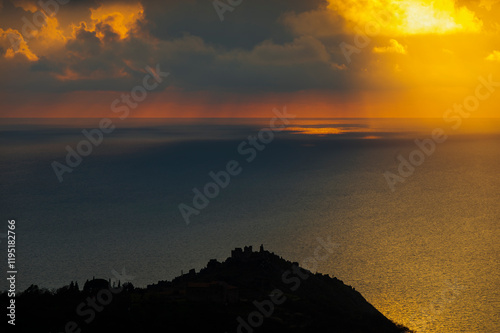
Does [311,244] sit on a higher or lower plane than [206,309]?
higher

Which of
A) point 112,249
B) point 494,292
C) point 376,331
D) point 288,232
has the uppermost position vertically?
point 288,232

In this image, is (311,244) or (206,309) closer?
(206,309)

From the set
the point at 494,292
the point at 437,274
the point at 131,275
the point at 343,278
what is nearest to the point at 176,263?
the point at 131,275

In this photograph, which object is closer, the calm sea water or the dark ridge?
the dark ridge

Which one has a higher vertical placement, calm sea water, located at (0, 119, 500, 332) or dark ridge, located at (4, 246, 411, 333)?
calm sea water, located at (0, 119, 500, 332)

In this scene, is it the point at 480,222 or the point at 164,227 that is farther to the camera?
the point at 480,222

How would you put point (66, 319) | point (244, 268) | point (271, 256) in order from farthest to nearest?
point (271, 256) → point (244, 268) → point (66, 319)

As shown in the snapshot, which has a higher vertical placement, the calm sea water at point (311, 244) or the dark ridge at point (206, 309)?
the calm sea water at point (311, 244)

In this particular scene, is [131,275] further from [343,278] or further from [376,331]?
[376,331]
